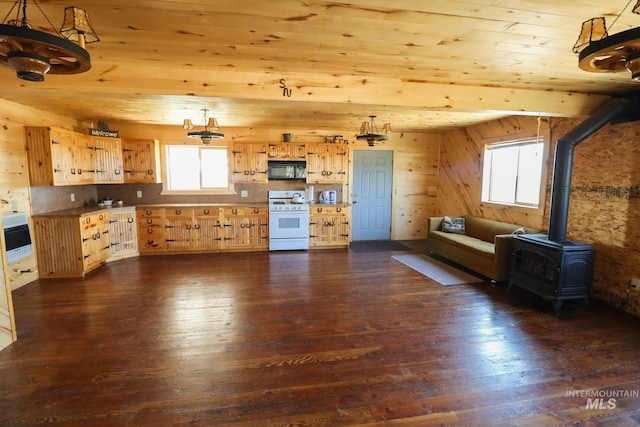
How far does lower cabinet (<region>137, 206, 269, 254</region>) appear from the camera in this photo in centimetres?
579

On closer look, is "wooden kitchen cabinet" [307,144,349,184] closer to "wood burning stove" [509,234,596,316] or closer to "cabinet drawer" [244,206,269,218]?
"cabinet drawer" [244,206,269,218]

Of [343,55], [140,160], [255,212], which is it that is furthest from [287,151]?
[343,55]

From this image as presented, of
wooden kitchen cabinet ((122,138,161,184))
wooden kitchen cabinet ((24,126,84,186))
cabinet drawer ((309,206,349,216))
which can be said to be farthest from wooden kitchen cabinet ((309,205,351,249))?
wooden kitchen cabinet ((24,126,84,186))

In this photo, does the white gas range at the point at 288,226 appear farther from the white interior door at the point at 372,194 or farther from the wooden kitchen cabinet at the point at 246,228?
the white interior door at the point at 372,194

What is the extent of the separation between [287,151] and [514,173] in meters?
4.02

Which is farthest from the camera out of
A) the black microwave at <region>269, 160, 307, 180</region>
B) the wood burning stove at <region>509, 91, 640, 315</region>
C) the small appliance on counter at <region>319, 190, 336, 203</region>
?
the small appliance on counter at <region>319, 190, 336, 203</region>

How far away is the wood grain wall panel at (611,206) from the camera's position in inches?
133

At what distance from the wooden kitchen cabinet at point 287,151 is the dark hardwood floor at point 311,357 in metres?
2.93

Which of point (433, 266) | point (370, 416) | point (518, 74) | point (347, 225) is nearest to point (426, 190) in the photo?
point (347, 225)

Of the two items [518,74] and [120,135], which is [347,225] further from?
[120,135]

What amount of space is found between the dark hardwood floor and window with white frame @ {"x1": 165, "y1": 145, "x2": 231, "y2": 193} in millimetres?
2613

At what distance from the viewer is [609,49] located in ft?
4.66

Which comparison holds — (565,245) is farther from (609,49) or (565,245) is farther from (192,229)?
(192,229)

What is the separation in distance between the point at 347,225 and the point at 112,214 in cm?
422
